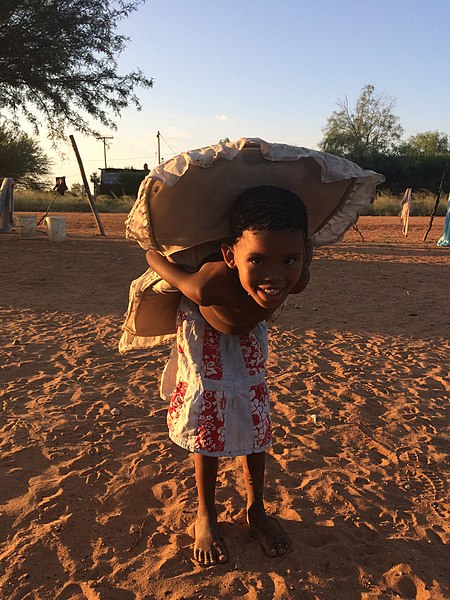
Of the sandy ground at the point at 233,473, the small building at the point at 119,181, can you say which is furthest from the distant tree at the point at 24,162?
the sandy ground at the point at 233,473

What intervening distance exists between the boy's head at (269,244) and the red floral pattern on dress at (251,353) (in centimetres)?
36

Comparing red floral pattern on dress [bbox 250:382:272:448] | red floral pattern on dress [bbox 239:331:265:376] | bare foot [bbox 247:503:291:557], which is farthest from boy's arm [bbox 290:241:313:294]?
bare foot [bbox 247:503:291:557]

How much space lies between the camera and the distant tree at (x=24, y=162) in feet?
82.9

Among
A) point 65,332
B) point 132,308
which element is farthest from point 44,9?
point 132,308

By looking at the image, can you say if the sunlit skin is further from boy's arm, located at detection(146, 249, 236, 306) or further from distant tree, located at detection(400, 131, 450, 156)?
distant tree, located at detection(400, 131, 450, 156)

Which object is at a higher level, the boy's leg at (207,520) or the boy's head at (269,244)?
the boy's head at (269,244)

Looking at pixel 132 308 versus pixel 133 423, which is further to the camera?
pixel 133 423

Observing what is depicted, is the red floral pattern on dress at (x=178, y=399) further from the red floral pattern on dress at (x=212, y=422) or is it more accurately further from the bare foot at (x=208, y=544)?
the bare foot at (x=208, y=544)

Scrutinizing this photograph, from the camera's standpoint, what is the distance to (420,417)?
9.80ft

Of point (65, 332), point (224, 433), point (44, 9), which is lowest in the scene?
point (65, 332)

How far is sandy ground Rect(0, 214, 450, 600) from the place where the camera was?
1735mm

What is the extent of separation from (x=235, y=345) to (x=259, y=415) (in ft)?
0.84

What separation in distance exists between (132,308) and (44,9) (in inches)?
420

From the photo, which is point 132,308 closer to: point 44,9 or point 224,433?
point 224,433
